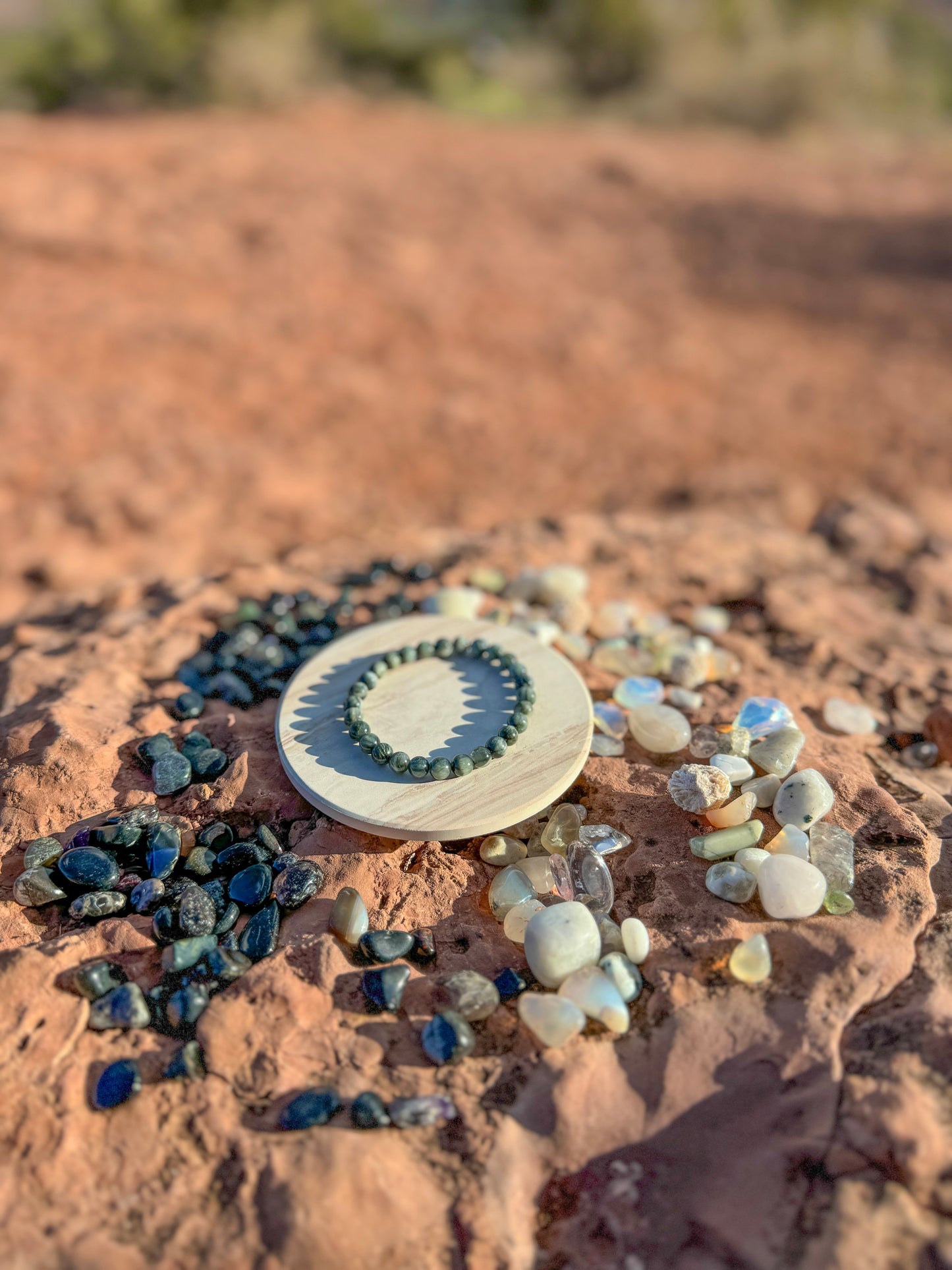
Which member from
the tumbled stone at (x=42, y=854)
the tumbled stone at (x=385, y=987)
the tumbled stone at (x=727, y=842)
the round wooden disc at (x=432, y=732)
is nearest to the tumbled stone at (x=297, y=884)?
the round wooden disc at (x=432, y=732)

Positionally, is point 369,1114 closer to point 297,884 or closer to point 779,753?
point 297,884

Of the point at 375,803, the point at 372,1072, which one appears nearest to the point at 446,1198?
the point at 372,1072

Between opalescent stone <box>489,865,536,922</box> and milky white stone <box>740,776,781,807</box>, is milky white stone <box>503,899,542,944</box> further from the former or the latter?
milky white stone <box>740,776,781,807</box>

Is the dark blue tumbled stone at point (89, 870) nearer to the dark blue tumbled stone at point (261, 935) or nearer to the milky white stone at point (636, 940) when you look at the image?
the dark blue tumbled stone at point (261, 935)

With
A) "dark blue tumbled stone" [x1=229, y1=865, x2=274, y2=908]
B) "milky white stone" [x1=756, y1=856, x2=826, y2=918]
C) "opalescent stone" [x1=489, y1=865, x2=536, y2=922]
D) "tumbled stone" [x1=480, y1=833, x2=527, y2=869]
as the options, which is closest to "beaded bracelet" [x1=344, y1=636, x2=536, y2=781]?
"tumbled stone" [x1=480, y1=833, x2=527, y2=869]

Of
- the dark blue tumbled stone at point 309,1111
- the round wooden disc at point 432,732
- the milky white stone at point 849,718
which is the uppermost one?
the round wooden disc at point 432,732
